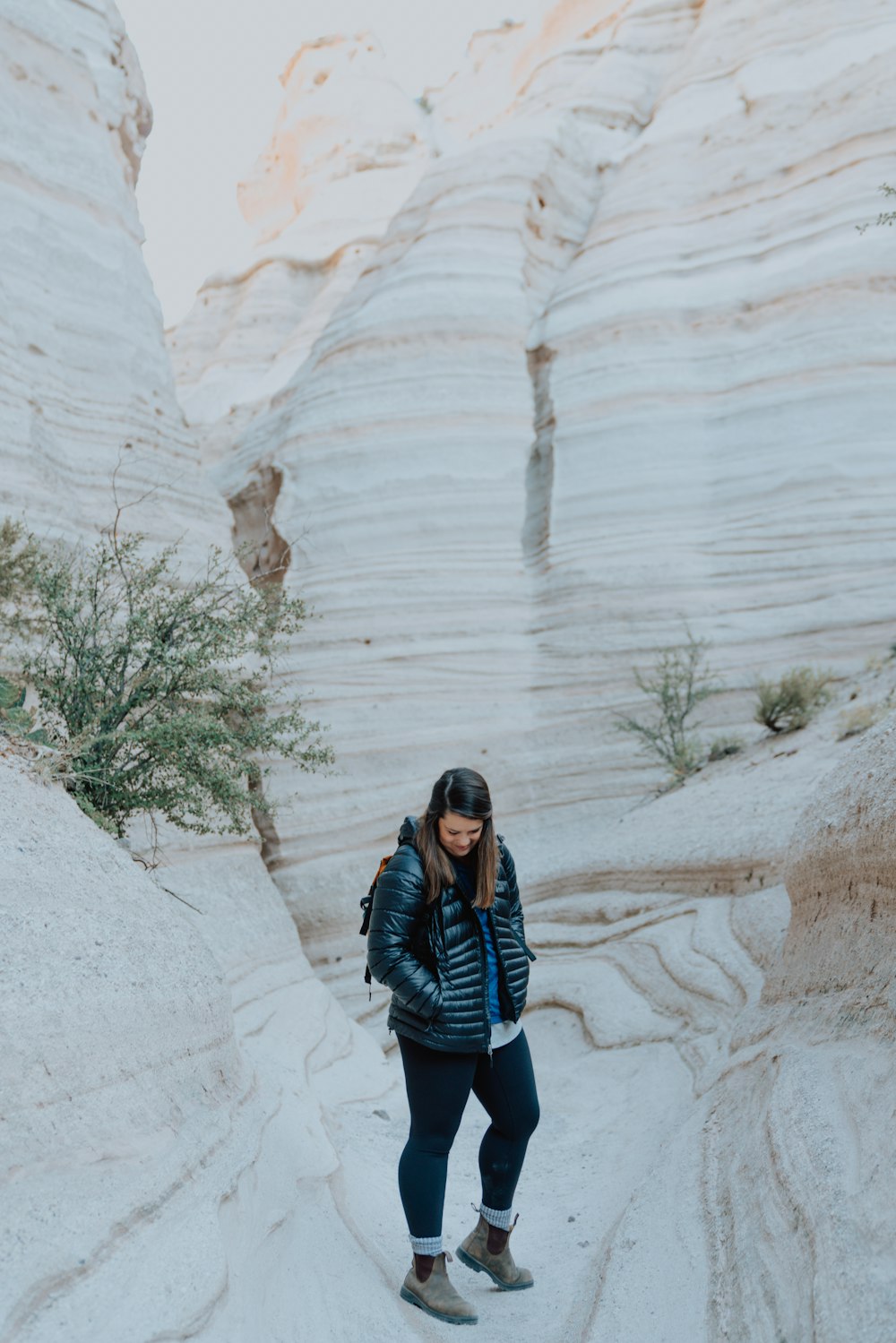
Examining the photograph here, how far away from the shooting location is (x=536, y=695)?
1441 cm

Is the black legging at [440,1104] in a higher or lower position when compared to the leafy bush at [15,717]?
lower

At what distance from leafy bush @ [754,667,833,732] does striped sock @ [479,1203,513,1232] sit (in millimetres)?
8396

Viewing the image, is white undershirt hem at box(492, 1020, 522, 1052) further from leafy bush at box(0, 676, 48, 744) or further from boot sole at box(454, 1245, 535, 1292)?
leafy bush at box(0, 676, 48, 744)

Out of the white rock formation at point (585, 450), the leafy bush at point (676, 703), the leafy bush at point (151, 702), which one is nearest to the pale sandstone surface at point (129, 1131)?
the leafy bush at point (151, 702)

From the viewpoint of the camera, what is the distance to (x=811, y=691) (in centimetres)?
1180

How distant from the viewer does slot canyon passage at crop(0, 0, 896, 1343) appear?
3.42m

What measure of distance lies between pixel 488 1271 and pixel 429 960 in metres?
1.17

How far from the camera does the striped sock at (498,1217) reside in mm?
3787

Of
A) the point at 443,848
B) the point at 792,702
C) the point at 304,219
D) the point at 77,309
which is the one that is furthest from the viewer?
the point at 304,219

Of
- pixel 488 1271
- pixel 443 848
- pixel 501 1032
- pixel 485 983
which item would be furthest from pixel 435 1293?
pixel 443 848

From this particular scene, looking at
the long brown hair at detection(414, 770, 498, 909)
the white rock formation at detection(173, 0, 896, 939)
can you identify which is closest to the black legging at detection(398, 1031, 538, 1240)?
the long brown hair at detection(414, 770, 498, 909)

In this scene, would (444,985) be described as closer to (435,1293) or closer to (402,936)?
(402,936)

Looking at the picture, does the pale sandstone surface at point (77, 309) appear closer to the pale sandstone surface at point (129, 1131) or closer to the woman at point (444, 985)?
the pale sandstone surface at point (129, 1131)

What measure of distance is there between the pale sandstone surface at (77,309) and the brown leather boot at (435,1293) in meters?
9.16
